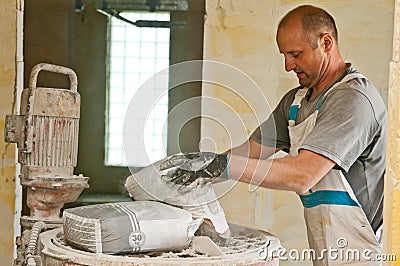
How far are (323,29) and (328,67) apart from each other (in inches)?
5.7

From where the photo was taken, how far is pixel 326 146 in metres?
2.14

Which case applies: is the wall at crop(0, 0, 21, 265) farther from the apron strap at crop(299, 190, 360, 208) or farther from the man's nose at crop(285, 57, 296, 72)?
the apron strap at crop(299, 190, 360, 208)

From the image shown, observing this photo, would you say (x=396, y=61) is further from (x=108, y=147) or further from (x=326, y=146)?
(x=108, y=147)

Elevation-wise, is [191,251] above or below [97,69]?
below

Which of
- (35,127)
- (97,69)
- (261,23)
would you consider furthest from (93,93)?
(35,127)

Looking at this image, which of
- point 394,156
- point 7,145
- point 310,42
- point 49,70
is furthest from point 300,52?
point 7,145

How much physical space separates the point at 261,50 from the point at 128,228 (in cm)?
176

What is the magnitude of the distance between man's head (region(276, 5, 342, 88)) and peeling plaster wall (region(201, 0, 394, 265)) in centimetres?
91

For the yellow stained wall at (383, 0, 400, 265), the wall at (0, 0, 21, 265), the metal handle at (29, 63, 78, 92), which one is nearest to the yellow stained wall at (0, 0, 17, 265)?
the wall at (0, 0, 21, 265)

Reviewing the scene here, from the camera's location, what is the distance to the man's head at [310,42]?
7.79 feet

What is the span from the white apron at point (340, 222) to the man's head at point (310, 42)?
0.36ft

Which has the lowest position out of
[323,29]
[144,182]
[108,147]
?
[108,147]

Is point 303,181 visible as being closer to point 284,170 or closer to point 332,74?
point 284,170

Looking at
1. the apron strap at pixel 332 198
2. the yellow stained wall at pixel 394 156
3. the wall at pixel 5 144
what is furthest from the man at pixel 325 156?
the wall at pixel 5 144
